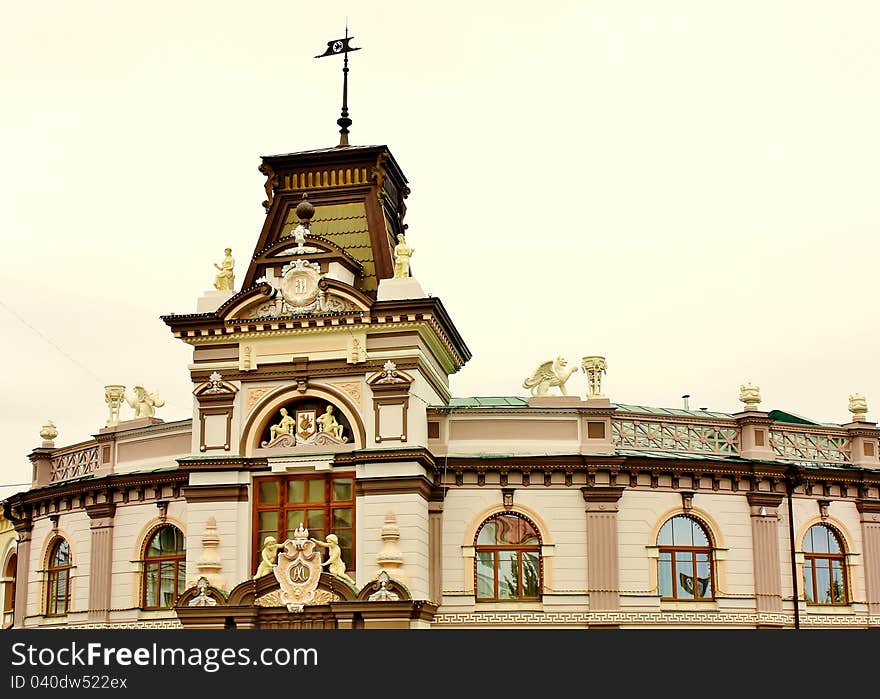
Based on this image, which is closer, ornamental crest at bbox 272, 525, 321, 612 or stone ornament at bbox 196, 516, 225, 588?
ornamental crest at bbox 272, 525, 321, 612

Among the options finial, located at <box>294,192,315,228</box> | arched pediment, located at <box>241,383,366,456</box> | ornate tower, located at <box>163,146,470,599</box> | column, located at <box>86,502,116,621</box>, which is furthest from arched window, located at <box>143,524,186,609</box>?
finial, located at <box>294,192,315,228</box>

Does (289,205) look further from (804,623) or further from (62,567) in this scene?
(804,623)

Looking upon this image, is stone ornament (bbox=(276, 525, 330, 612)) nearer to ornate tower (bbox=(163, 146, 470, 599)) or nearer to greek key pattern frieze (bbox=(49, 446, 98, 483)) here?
ornate tower (bbox=(163, 146, 470, 599))

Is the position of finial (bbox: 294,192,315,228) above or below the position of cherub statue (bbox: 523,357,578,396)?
above

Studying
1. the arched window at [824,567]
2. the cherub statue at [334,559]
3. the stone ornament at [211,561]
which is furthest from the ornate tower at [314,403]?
the arched window at [824,567]

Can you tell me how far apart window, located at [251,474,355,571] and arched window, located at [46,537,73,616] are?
363 inches

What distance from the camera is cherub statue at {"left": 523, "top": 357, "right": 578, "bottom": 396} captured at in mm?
41844

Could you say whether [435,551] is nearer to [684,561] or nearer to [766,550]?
[684,561]

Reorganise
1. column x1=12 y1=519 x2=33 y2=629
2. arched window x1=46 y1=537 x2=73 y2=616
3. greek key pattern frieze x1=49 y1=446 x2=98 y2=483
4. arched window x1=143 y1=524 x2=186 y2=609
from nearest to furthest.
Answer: arched window x1=143 y1=524 x2=186 y2=609 < arched window x1=46 y1=537 x2=73 y2=616 < greek key pattern frieze x1=49 y1=446 x2=98 y2=483 < column x1=12 y1=519 x2=33 y2=629

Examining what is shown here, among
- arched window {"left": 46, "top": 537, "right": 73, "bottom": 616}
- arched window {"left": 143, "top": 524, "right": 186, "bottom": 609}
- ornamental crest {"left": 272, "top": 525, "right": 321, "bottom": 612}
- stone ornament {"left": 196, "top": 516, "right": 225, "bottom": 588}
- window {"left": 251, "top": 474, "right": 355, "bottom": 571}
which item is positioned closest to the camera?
ornamental crest {"left": 272, "top": 525, "right": 321, "bottom": 612}

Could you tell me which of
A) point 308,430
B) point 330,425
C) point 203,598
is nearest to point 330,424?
point 330,425

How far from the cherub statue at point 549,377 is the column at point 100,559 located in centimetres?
1401

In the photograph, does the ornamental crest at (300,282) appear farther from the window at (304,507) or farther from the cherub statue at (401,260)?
the window at (304,507)
